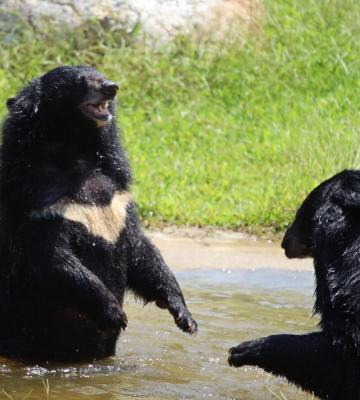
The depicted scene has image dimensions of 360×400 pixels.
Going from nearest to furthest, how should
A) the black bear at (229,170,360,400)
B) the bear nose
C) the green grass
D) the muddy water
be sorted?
the black bear at (229,170,360,400) < the muddy water < the bear nose < the green grass

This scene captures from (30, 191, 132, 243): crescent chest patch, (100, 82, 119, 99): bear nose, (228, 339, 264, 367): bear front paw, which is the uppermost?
(100, 82, 119, 99): bear nose

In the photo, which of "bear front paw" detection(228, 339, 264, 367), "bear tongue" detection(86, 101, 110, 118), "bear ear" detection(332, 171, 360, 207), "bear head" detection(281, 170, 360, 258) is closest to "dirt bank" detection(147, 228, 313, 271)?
"bear tongue" detection(86, 101, 110, 118)

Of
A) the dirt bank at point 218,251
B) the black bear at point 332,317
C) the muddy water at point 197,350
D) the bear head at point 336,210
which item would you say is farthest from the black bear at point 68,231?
the dirt bank at point 218,251

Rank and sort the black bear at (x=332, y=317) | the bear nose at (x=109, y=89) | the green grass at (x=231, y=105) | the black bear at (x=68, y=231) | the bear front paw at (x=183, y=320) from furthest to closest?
1. the green grass at (x=231, y=105)
2. the bear front paw at (x=183, y=320)
3. the bear nose at (x=109, y=89)
4. the black bear at (x=68, y=231)
5. the black bear at (x=332, y=317)

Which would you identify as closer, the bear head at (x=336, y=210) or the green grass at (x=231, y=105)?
the bear head at (x=336, y=210)

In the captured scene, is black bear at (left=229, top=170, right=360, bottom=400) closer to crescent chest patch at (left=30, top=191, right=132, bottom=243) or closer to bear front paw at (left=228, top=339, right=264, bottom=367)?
bear front paw at (left=228, top=339, right=264, bottom=367)

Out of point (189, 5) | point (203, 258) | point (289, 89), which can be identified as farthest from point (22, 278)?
point (189, 5)

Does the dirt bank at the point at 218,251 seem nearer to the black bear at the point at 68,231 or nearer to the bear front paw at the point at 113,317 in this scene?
the black bear at the point at 68,231

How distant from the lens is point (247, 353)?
16.3 feet

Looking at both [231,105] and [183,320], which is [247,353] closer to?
[183,320]

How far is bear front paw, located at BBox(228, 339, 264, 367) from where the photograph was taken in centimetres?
493

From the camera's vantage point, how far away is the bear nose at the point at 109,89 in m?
5.79

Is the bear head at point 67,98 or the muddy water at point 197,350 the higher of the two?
the bear head at point 67,98

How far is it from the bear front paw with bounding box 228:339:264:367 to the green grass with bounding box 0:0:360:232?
3.65 metres
